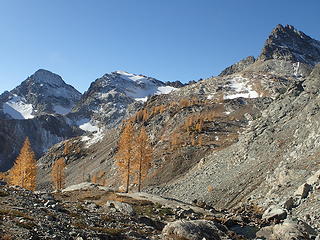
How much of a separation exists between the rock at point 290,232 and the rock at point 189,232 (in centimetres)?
606

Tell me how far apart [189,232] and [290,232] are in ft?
33.9

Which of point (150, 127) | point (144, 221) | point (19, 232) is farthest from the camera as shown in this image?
point (150, 127)

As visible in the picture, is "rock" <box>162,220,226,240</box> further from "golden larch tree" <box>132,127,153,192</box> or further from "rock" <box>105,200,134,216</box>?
"golden larch tree" <box>132,127,153,192</box>

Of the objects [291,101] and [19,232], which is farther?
[291,101]

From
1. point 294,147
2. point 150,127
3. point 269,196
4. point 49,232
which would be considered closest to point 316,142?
point 294,147

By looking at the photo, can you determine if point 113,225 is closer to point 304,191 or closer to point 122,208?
point 122,208

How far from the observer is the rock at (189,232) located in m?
24.8

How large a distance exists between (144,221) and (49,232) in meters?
12.5

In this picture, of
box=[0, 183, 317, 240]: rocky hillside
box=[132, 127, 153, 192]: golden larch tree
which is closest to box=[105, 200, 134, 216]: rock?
box=[0, 183, 317, 240]: rocky hillside

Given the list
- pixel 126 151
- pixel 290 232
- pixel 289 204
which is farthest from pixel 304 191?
pixel 126 151

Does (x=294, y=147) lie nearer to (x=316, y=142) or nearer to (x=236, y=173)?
(x=316, y=142)

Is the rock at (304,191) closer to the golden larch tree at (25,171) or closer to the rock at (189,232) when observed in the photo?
the rock at (189,232)

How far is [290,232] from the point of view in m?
29.2

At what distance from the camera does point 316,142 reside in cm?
5797
